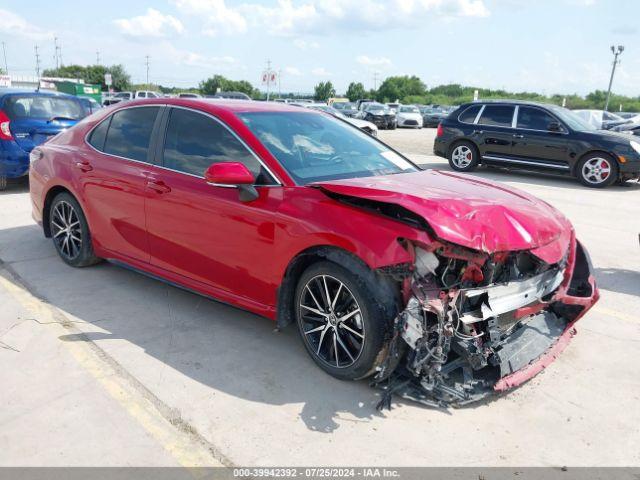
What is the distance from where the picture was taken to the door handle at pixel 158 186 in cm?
420

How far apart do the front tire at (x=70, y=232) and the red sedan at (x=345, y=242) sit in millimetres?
310

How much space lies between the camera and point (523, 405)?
324cm

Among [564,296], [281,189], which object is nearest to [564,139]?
[564,296]

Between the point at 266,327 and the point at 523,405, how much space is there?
1936 mm

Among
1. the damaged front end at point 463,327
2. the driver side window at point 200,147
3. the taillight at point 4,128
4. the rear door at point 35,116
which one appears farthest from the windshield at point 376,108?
the damaged front end at point 463,327

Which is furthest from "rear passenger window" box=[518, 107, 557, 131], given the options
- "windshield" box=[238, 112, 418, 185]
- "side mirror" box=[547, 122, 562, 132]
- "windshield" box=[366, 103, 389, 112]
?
"windshield" box=[366, 103, 389, 112]

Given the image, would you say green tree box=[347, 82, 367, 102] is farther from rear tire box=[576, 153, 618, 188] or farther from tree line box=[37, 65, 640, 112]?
rear tire box=[576, 153, 618, 188]

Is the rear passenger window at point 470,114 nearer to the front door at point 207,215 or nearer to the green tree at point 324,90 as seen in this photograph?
the front door at point 207,215

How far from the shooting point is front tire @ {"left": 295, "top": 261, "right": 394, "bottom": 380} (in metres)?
3.13

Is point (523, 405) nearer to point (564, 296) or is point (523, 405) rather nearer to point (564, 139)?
point (564, 296)

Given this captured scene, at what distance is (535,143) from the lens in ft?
38.8

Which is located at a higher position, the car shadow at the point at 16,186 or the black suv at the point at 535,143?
the black suv at the point at 535,143

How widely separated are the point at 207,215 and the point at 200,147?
1.89 feet

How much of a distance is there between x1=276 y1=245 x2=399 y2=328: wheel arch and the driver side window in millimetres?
586
